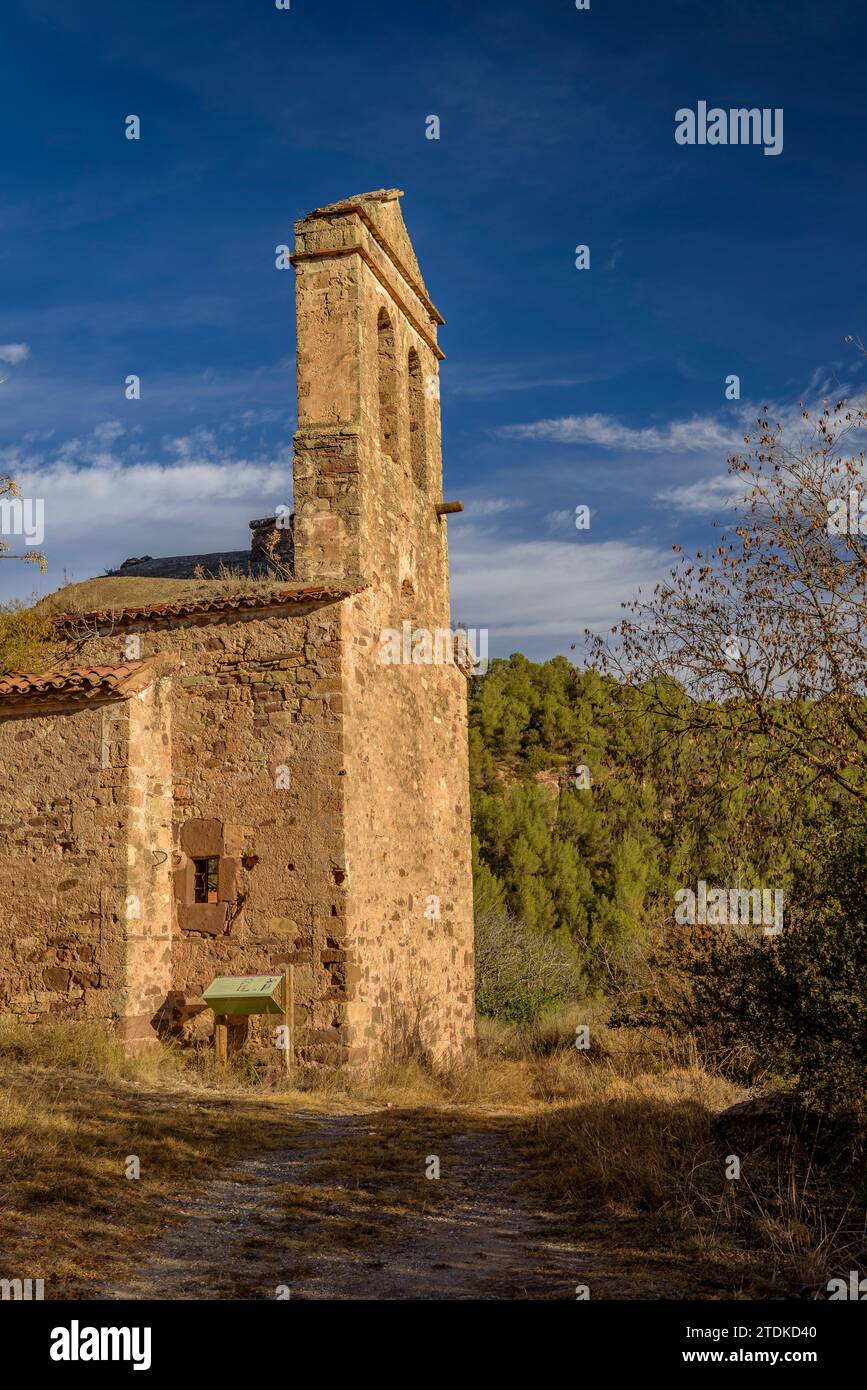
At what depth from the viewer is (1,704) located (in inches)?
476

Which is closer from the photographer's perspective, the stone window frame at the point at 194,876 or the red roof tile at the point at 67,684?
the red roof tile at the point at 67,684

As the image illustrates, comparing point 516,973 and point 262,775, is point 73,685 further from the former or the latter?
point 516,973

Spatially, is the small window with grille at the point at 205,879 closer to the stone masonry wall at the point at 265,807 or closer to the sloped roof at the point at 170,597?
the stone masonry wall at the point at 265,807

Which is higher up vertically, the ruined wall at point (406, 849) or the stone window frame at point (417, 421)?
the stone window frame at point (417, 421)

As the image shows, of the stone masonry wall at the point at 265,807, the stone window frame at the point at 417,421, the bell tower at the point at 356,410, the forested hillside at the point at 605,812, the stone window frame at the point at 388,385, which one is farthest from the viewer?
the stone window frame at the point at 417,421

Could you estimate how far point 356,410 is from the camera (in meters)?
13.2

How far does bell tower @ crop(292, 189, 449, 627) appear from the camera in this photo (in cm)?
1303

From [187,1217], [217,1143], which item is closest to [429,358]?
[217,1143]

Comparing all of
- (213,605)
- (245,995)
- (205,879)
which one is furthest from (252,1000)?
(213,605)

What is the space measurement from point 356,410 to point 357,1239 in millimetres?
9536

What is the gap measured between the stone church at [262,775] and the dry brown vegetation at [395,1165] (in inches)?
37.1

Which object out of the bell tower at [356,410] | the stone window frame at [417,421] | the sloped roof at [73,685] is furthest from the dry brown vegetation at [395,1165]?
the stone window frame at [417,421]

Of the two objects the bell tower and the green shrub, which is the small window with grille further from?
the green shrub

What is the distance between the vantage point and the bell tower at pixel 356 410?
13031 millimetres
